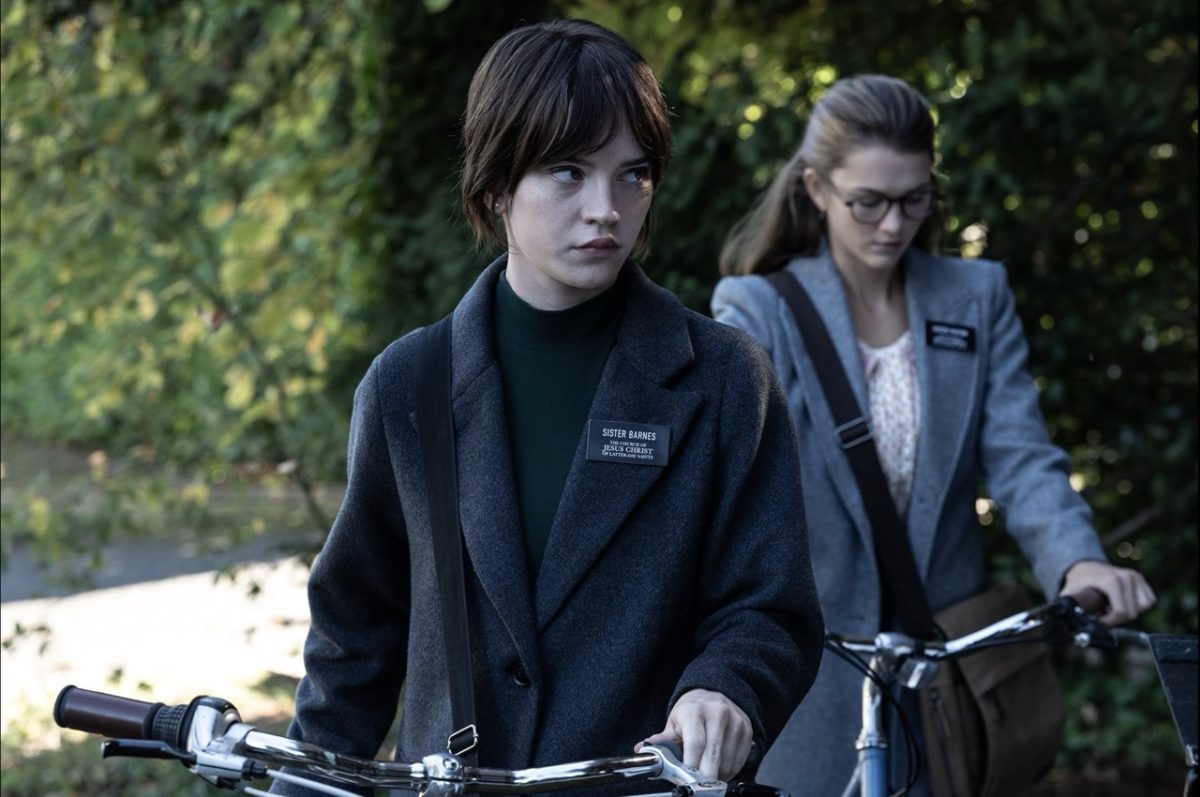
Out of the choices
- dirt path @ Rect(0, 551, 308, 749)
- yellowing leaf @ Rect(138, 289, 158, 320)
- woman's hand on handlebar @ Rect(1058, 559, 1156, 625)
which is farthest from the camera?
yellowing leaf @ Rect(138, 289, 158, 320)

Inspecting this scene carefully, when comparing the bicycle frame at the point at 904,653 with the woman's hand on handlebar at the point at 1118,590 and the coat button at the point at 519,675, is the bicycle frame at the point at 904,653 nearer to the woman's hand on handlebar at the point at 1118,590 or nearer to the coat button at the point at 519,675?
the woman's hand on handlebar at the point at 1118,590

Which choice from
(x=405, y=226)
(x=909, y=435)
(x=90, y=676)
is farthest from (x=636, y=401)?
(x=90, y=676)

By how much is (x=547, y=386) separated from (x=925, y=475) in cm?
137

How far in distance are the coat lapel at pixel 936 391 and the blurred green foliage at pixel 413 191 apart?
1578 millimetres

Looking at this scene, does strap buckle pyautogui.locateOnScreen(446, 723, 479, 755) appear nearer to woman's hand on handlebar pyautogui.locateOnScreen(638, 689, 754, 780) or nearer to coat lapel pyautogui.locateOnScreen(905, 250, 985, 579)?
woman's hand on handlebar pyautogui.locateOnScreen(638, 689, 754, 780)

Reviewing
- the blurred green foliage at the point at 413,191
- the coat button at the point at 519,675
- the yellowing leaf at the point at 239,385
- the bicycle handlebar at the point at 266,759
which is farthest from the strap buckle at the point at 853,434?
the yellowing leaf at the point at 239,385

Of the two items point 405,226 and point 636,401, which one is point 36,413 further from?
point 636,401

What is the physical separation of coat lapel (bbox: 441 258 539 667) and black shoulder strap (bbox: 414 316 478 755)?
1 cm

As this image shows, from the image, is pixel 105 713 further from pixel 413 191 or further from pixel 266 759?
pixel 413 191

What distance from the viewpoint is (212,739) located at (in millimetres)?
1768

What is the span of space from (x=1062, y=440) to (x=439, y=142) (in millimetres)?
2317

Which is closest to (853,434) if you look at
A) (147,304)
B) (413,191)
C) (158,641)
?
(413,191)

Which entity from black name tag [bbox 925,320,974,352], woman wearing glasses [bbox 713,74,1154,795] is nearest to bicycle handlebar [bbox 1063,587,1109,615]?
woman wearing glasses [bbox 713,74,1154,795]

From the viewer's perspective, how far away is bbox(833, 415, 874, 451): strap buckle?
11.0 ft
